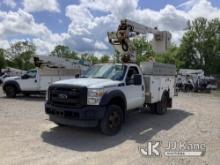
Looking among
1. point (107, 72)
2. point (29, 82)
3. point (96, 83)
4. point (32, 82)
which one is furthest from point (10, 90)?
point (96, 83)

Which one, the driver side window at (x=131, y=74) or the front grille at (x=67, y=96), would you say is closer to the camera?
the front grille at (x=67, y=96)

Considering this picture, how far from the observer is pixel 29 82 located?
1873 centimetres

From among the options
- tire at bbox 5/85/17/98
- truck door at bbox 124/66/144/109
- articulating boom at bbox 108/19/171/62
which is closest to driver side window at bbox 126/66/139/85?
truck door at bbox 124/66/144/109

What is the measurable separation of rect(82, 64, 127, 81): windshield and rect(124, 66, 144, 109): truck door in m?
0.27

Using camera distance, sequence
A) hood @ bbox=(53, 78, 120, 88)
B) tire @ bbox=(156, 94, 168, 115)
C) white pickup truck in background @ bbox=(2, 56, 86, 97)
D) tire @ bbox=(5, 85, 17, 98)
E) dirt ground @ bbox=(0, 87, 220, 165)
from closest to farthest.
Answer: dirt ground @ bbox=(0, 87, 220, 165) < hood @ bbox=(53, 78, 120, 88) < tire @ bbox=(156, 94, 168, 115) < white pickup truck in background @ bbox=(2, 56, 86, 97) < tire @ bbox=(5, 85, 17, 98)

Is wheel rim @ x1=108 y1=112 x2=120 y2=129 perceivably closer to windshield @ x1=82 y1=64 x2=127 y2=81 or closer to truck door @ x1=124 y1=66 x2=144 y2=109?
truck door @ x1=124 y1=66 x2=144 y2=109

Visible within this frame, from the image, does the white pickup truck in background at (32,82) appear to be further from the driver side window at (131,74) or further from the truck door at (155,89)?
the driver side window at (131,74)

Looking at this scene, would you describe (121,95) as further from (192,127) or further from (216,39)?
(216,39)

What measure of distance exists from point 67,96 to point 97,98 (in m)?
0.85

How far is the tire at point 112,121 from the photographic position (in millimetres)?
8398

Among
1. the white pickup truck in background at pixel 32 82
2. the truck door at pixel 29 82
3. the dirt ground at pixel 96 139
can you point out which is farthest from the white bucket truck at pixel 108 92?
the truck door at pixel 29 82

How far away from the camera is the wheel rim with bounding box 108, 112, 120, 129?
866 cm

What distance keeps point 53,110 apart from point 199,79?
27.7m

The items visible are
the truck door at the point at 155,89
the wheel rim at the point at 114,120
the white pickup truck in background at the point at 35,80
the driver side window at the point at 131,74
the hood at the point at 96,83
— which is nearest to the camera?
the hood at the point at 96,83
